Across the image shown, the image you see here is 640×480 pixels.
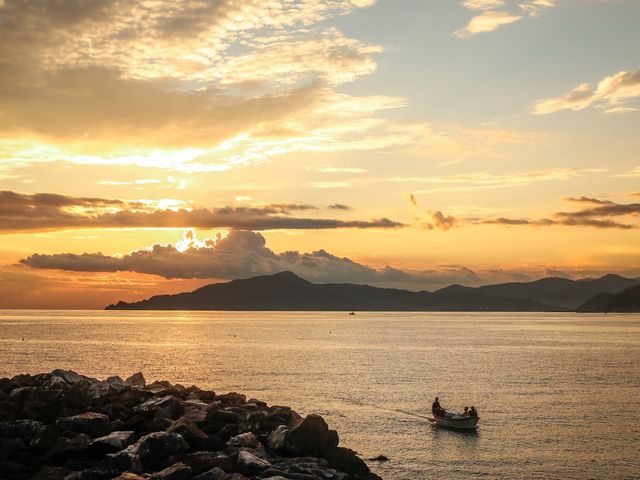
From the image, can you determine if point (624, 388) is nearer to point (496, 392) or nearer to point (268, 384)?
point (496, 392)

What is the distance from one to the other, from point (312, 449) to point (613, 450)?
25.6 metres

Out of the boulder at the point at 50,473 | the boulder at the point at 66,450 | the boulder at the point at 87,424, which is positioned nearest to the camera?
the boulder at the point at 50,473

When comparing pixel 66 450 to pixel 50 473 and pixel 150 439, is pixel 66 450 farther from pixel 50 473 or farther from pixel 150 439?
Result: pixel 150 439

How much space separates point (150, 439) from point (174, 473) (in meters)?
4.21

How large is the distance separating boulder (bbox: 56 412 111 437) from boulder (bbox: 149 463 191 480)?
7562 mm

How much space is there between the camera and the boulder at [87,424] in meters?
35.5

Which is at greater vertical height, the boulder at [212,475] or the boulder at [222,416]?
the boulder at [222,416]

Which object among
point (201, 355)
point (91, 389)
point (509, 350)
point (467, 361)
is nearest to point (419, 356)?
point (467, 361)

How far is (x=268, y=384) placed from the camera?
81938 mm

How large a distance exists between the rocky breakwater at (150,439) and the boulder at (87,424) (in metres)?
0.06

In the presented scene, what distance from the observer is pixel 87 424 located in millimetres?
35750

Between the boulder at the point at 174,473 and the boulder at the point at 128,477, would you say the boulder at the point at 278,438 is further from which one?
the boulder at the point at 128,477

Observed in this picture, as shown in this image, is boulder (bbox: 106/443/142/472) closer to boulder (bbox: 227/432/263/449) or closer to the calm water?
boulder (bbox: 227/432/263/449)

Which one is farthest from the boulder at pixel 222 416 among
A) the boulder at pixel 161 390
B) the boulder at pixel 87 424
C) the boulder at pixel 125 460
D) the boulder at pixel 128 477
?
the boulder at pixel 128 477
